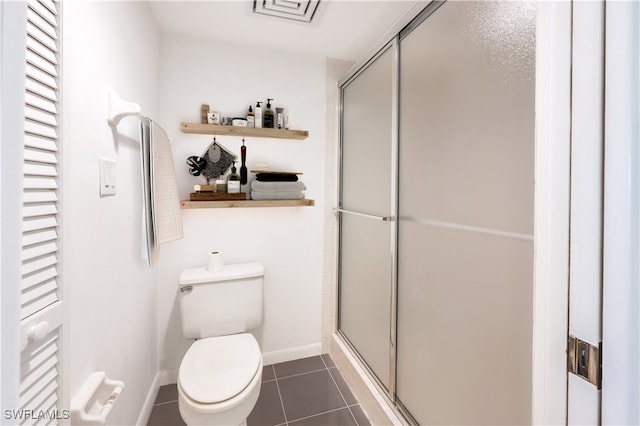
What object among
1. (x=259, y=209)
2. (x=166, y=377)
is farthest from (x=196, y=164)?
(x=166, y=377)

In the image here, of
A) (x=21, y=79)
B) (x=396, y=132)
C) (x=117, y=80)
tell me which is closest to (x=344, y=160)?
(x=396, y=132)

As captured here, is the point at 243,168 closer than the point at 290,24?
No

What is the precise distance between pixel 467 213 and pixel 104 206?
1.27m

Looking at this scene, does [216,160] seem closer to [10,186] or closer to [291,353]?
[291,353]

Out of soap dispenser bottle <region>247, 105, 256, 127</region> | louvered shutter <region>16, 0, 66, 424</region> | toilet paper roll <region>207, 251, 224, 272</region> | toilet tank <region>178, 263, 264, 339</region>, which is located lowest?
toilet tank <region>178, 263, 264, 339</region>

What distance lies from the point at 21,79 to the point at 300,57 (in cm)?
198

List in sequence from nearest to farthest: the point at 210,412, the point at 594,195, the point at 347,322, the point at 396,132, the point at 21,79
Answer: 1. the point at 21,79
2. the point at 594,195
3. the point at 210,412
4. the point at 396,132
5. the point at 347,322

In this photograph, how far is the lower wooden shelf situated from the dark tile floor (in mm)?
1116

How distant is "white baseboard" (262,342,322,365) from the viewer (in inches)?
79.1

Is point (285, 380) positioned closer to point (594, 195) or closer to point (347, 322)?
point (347, 322)

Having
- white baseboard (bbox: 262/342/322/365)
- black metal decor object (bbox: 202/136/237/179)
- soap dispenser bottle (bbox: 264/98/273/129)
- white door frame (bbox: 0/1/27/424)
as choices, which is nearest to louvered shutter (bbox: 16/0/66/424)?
white door frame (bbox: 0/1/27/424)

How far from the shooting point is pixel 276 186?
185 centimetres

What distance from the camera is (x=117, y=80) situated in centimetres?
114

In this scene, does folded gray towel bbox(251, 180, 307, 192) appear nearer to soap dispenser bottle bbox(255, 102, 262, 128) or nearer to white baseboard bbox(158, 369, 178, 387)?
soap dispenser bottle bbox(255, 102, 262, 128)
